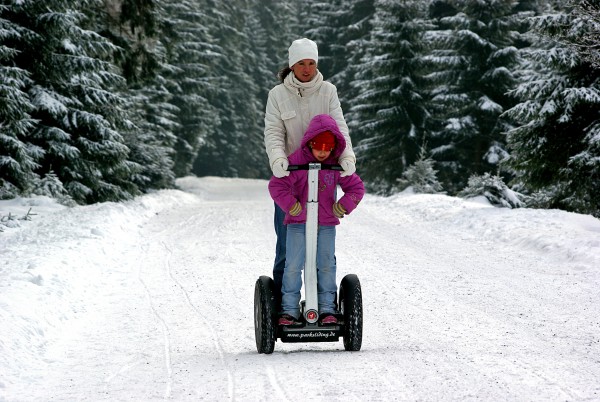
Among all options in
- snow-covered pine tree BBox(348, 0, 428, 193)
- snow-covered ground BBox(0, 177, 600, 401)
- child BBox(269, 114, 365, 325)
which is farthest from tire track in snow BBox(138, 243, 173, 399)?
snow-covered pine tree BBox(348, 0, 428, 193)

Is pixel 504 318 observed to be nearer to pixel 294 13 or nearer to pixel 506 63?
pixel 506 63

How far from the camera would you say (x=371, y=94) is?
25469 millimetres

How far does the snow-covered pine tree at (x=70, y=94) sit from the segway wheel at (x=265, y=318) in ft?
31.6

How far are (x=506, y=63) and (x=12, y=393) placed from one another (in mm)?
22372

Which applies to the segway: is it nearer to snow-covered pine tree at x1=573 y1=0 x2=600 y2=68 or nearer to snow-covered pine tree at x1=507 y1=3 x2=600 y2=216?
snow-covered pine tree at x1=573 y1=0 x2=600 y2=68

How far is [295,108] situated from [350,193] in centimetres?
88

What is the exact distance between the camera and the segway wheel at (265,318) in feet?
16.0

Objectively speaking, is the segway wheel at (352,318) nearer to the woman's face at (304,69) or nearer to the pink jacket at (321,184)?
the pink jacket at (321,184)

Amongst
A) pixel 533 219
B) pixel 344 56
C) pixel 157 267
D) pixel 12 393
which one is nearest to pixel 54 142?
pixel 157 267

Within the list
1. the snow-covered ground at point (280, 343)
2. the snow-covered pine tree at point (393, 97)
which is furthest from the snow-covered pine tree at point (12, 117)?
the snow-covered pine tree at point (393, 97)

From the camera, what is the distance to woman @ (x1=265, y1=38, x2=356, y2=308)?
16.6 ft

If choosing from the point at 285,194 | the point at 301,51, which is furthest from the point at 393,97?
the point at 285,194

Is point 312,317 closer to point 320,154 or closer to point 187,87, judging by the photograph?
point 320,154

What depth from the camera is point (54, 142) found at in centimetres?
1427
